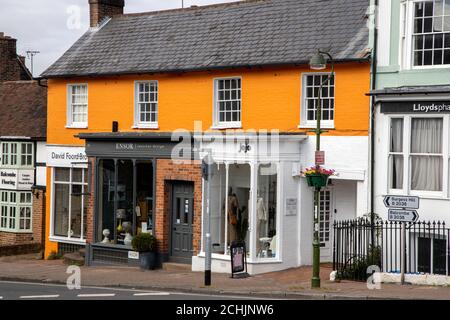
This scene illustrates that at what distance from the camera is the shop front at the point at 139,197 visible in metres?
27.8

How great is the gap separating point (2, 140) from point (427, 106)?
19811 mm

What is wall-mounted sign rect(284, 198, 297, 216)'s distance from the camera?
Answer: 84.1 ft

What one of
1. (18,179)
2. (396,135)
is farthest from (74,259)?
(396,135)

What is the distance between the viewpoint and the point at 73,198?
106 ft

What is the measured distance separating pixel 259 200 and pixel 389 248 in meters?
4.28

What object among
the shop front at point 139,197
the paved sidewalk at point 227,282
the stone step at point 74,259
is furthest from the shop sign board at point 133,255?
the stone step at point 74,259

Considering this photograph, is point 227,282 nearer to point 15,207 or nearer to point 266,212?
point 266,212

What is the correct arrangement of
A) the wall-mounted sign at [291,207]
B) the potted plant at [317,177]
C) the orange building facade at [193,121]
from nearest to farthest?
the potted plant at [317,177] → the orange building facade at [193,121] → the wall-mounted sign at [291,207]

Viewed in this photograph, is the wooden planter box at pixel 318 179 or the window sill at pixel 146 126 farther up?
the window sill at pixel 146 126

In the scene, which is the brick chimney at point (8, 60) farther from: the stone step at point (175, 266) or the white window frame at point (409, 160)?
the white window frame at point (409, 160)

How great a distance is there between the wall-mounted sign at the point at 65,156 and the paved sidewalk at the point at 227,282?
3778 mm

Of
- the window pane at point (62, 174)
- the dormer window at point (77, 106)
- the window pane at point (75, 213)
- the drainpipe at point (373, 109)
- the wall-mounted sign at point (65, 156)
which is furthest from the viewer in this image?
the window pane at point (62, 174)

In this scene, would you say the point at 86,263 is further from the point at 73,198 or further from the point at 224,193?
the point at 224,193
